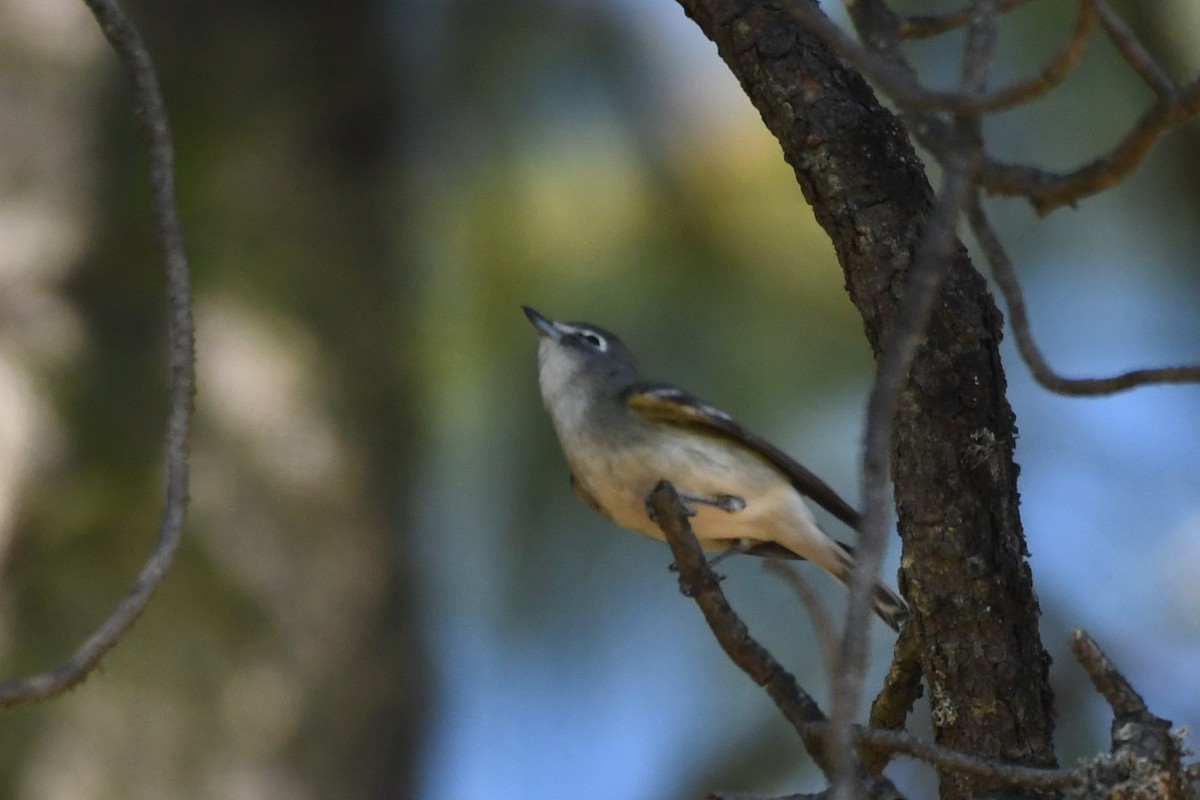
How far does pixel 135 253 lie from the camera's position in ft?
18.4

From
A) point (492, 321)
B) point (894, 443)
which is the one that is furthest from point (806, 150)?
point (492, 321)

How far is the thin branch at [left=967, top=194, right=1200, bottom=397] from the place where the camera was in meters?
1.66

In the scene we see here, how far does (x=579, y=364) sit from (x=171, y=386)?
6.93ft

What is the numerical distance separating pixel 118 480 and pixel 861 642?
4.39 meters

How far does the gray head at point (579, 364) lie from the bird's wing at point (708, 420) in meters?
0.12

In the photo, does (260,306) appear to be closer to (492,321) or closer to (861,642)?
(492,321)

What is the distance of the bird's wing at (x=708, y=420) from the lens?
3.41m

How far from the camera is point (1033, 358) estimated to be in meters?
1.73

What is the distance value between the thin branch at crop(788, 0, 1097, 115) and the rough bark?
0.59 meters

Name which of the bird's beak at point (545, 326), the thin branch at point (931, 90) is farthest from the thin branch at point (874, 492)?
the bird's beak at point (545, 326)

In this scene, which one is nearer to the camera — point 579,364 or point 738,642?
point 738,642

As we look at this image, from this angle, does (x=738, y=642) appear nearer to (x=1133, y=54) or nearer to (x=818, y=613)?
(x=818, y=613)

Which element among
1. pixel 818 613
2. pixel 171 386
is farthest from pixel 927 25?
pixel 171 386

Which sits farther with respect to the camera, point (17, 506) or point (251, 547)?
point (251, 547)
